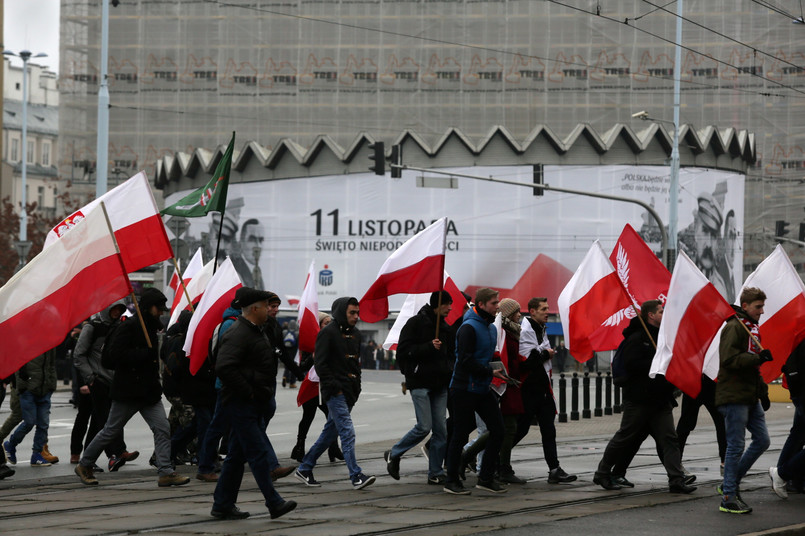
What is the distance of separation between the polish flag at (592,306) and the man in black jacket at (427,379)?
2362 mm

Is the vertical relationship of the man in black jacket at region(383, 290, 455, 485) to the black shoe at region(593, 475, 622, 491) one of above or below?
above

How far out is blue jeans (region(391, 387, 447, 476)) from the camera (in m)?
11.5

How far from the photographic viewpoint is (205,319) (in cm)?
1190

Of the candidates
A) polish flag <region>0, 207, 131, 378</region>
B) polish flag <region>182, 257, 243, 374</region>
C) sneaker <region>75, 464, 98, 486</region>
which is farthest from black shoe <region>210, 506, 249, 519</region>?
sneaker <region>75, 464, 98, 486</region>

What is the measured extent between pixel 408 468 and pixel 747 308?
14.6 ft

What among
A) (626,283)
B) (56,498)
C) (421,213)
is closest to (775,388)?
(626,283)

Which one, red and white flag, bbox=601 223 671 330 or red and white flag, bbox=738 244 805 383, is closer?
red and white flag, bbox=738 244 805 383

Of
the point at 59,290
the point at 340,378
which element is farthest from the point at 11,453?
the point at 340,378

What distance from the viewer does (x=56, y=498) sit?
10.7m

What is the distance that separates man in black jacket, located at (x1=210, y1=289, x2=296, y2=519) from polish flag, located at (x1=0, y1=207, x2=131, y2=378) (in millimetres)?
1567

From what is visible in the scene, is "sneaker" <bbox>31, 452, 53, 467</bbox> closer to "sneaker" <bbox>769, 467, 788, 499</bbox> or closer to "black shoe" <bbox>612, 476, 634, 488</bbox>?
"black shoe" <bbox>612, 476, 634, 488</bbox>

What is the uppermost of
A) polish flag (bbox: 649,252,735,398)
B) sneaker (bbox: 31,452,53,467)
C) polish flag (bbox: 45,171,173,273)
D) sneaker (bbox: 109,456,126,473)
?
polish flag (bbox: 45,171,173,273)

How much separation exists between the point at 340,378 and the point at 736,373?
3357 mm

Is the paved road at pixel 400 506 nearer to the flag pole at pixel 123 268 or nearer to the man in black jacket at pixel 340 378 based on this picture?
the man in black jacket at pixel 340 378
